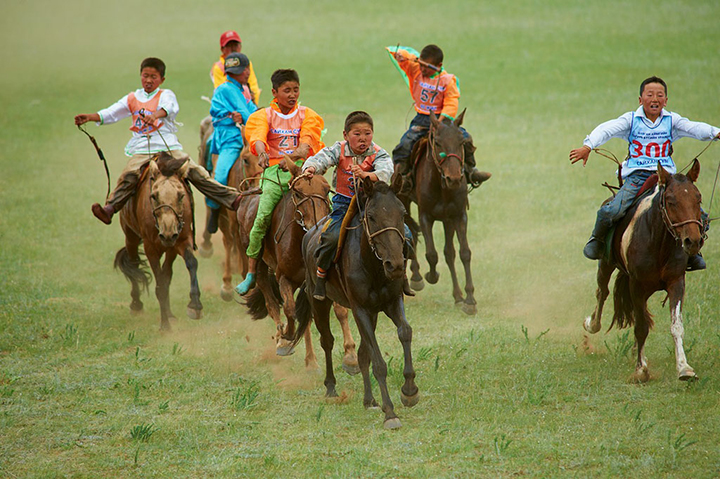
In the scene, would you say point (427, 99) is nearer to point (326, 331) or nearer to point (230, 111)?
point (230, 111)

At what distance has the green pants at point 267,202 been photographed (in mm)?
9070

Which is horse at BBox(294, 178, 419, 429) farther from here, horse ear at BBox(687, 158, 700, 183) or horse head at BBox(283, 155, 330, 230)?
horse ear at BBox(687, 158, 700, 183)

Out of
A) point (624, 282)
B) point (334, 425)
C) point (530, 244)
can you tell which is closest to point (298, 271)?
point (334, 425)

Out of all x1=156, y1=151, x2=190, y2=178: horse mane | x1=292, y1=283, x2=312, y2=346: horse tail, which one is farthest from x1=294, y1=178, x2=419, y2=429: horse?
x1=156, y1=151, x2=190, y2=178: horse mane

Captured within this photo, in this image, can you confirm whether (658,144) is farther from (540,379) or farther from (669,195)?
(540,379)

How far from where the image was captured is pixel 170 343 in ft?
32.7

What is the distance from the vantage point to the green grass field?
648 centimetres

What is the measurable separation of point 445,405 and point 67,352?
15.5 ft

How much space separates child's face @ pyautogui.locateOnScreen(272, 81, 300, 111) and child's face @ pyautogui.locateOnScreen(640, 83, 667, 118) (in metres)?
3.78

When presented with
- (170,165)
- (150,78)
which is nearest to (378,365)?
(170,165)

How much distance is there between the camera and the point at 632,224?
789 centimetres

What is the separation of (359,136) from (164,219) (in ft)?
11.8

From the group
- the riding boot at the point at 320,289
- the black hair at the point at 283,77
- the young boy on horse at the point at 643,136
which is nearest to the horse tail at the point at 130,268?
the black hair at the point at 283,77

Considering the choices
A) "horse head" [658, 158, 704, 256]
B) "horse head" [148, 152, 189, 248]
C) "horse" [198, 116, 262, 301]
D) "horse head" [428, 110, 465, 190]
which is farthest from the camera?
"horse" [198, 116, 262, 301]
